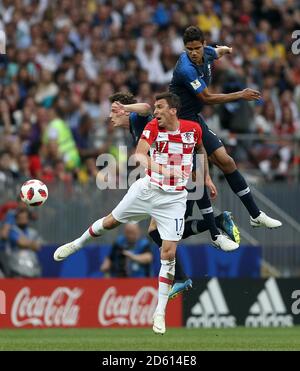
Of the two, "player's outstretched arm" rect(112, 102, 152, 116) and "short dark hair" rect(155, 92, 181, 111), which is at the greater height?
"short dark hair" rect(155, 92, 181, 111)

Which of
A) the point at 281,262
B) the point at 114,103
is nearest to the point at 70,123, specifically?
the point at 281,262

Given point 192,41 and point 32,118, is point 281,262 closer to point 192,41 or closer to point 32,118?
point 32,118

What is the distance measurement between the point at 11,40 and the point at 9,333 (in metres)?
7.83

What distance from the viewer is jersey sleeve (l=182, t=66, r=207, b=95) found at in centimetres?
1672

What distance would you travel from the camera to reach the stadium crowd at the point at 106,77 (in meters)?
24.2

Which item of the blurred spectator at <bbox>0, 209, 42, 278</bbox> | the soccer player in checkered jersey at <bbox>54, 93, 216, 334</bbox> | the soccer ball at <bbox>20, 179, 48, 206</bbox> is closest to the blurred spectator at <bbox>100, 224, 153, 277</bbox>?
the blurred spectator at <bbox>0, 209, 42, 278</bbox>

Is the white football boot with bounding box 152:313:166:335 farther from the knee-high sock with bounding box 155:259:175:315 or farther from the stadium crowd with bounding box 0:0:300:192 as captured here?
the stadium crowd with bounding box 0:0:300:192

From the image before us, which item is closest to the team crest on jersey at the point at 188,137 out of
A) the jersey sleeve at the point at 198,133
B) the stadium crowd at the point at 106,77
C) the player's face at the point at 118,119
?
the jersey sleeve at the point at 198,133

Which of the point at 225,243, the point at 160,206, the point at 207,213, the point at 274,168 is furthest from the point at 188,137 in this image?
the point at 274,168

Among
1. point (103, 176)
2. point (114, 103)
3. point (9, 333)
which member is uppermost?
point (114, 103)

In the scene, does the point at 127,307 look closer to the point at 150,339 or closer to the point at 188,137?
the point at 150,339

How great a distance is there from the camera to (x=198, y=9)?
30141 millimetres

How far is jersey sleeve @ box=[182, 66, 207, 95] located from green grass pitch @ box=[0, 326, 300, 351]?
340 centimetres

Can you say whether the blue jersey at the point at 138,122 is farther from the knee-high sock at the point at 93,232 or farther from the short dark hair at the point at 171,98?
the knee-high sock at the point at 93,232
